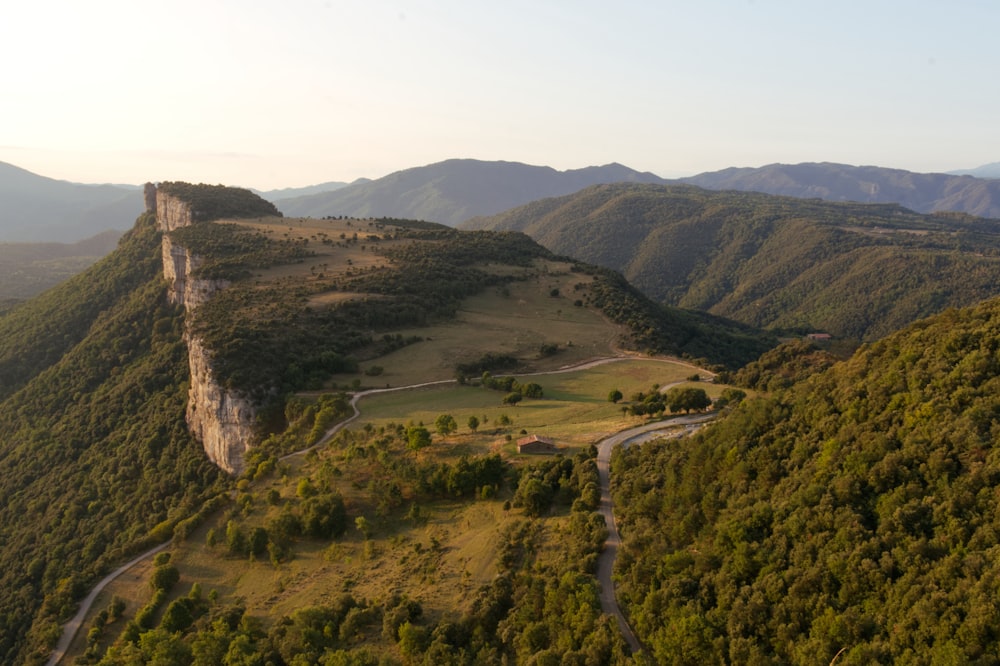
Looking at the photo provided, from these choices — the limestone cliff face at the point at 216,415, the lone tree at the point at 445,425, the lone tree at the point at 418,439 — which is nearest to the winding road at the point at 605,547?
the lone tree at the point at 418,439

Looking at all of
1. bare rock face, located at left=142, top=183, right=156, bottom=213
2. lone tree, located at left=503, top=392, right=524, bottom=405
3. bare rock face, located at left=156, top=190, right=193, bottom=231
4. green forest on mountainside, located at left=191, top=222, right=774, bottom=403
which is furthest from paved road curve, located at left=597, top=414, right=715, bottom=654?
bare rock face, located at left=142, top=183, right=156, bottom=213

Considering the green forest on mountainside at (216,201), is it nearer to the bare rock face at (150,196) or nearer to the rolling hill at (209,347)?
the rolling hill at (209,347)

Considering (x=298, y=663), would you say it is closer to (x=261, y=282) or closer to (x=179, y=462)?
(x=179, y=462)

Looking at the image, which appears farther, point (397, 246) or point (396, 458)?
point (397, 246)

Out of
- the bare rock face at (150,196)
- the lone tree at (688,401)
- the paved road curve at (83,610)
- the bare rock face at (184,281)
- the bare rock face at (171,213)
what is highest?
the bare rock face at (150,196)

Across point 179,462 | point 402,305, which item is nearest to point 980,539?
point 179,462

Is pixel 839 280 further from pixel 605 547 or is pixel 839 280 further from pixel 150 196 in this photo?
pixel 605 547
